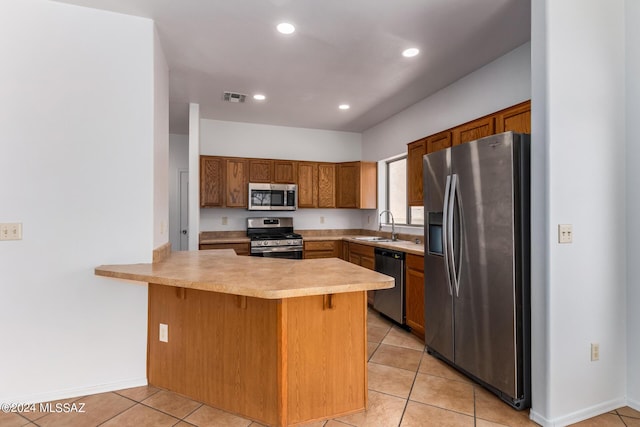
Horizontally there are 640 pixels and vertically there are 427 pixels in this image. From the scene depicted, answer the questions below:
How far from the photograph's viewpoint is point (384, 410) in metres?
2.10

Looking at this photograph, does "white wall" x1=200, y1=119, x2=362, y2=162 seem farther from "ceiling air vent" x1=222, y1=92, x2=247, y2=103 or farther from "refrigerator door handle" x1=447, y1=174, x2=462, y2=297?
"refrigerator door handle" x1=447, y1=174, x2=462, y2=297

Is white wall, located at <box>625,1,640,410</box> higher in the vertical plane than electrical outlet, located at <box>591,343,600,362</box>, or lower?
higher

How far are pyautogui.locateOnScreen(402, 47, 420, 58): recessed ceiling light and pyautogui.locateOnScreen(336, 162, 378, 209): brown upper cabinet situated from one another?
232 centimetres

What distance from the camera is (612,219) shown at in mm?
2141

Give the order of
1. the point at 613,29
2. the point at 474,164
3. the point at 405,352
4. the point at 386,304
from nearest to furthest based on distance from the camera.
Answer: the point at 613,29 → the point at 474,164 → the point at 405,352 → the point at 386,304

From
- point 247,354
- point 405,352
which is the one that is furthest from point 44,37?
point 405,352

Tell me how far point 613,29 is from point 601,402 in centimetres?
243

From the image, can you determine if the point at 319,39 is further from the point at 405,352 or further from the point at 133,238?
the point at 405,352

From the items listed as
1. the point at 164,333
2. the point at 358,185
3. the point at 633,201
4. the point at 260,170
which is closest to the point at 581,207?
the point at 633,201

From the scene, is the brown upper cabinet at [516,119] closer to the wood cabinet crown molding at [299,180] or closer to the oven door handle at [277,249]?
the wood cabinet crown molding at [299,180]

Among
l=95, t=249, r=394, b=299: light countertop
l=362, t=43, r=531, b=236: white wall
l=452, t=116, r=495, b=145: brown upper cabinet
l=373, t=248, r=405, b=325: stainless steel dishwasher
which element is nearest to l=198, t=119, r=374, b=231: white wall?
l=362, t=43, r=531, b=236: white wall

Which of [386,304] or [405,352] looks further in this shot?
[386,304]

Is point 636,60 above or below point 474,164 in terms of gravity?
above

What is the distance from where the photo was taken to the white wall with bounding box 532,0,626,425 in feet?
6.44
